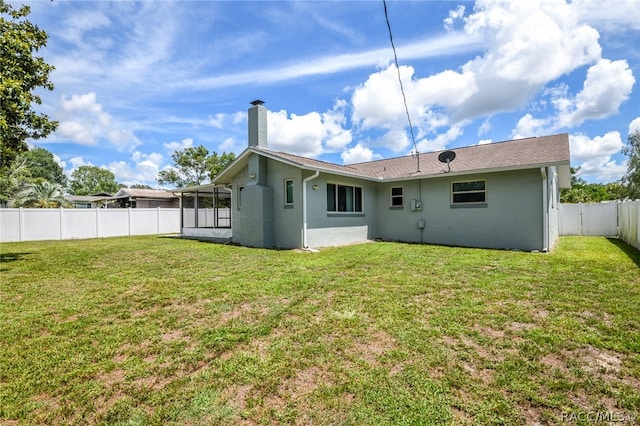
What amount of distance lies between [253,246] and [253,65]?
21.5 ft

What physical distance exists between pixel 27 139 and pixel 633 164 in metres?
34.9

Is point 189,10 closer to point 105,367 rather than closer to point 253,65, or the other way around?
point 253,65

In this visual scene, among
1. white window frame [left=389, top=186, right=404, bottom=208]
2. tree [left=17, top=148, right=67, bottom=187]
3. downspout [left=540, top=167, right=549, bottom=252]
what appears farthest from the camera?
tree [left=17, top=148, right=67, bottom=187]

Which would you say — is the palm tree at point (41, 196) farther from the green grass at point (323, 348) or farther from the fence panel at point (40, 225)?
the green grass at point (323, 348)

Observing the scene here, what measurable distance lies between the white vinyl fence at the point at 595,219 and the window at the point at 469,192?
613 centimetres

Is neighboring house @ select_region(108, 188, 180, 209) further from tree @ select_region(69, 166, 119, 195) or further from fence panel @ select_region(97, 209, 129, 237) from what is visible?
tree @ select_region(69, 166, 119, 195)

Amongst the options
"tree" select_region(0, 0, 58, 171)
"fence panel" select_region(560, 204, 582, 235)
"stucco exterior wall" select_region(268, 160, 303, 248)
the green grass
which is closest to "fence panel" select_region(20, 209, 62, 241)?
"tree" select_region(0, 0, 58, 171)

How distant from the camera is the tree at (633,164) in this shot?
888 inches

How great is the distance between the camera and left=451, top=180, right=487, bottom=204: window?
11129 mm

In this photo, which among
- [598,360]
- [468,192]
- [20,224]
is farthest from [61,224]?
[598,360]

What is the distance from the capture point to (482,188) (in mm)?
11141

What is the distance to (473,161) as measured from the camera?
11.7 m

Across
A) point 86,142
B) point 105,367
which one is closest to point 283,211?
point 105,367

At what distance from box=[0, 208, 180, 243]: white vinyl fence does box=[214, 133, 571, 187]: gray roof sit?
25.6 feet
